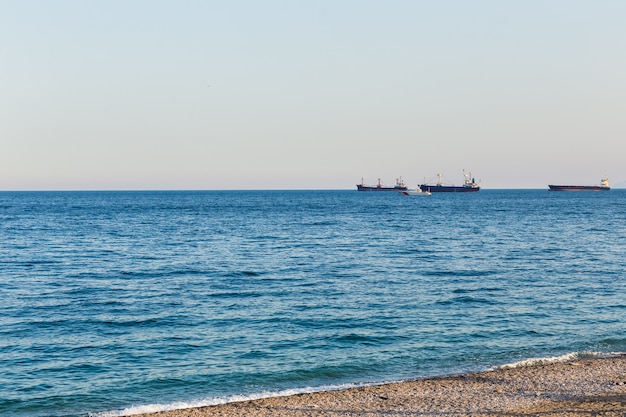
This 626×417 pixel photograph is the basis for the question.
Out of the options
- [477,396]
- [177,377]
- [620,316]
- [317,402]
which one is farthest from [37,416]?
[620,316]

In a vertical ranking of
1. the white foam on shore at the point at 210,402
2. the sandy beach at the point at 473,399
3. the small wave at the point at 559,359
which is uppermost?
the sandy beach at the point at 473,399

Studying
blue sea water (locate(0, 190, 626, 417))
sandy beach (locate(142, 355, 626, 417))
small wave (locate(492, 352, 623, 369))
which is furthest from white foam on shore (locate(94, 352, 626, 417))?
sandy beach (locate(142, 355, 626, 417))

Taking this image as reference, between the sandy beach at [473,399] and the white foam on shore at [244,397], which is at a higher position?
the sandy beach at [473,399]

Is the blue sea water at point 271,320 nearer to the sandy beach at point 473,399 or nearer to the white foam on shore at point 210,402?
the white foam on shore at point 210,402

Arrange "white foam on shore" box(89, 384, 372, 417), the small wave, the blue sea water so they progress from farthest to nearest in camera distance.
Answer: the small wave, the blue sea water, "white foam on shore" box(89, 384, 372, 417)

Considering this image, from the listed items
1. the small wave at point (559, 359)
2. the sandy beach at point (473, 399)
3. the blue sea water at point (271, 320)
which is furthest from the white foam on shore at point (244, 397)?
the sandy beach at point (473, 399)

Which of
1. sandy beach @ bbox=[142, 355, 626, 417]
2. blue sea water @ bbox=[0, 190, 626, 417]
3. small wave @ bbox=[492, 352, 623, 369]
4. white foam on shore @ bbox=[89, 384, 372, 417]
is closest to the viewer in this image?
sandy beach @ bbox=[142, 355, 626, 417]

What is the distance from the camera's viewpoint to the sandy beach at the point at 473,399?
1577 centimetres

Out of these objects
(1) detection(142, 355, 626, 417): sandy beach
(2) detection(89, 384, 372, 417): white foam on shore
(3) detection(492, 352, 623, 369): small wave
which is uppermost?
(1) detection(142, 355, 626, 417): sandy beach

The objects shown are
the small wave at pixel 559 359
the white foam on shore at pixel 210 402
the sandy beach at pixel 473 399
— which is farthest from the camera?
the small wave at pixel 559 359

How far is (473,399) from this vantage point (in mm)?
16812

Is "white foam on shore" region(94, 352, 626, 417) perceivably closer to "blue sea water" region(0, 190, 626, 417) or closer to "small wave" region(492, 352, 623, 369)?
"small wave" region(492, 352, 623, 369)

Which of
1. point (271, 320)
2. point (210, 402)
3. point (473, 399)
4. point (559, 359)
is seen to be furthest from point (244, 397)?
point (559, 359)

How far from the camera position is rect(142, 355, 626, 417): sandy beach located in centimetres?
1577
